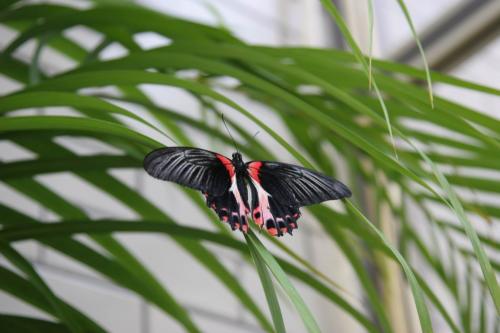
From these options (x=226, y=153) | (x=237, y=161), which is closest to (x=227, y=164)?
(x=237, y=161)

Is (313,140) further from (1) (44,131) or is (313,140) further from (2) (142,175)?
(2) (142,175)

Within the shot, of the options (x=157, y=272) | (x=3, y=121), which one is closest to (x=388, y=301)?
(x=157, y=272)

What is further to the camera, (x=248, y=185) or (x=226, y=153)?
(x=226, y=153)

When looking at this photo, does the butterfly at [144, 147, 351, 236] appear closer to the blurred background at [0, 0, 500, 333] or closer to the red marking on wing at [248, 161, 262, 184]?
the red marking on wing at [248, 161, 262, 184]

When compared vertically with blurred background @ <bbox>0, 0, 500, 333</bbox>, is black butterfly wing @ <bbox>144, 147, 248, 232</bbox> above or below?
below

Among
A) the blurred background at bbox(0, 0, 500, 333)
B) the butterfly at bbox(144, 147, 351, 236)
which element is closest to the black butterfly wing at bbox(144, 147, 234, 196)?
the butterfly at bbox(144, 147, 351, 236)

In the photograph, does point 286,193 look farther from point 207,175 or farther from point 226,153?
point 226,153

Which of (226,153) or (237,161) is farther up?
(226,153)
